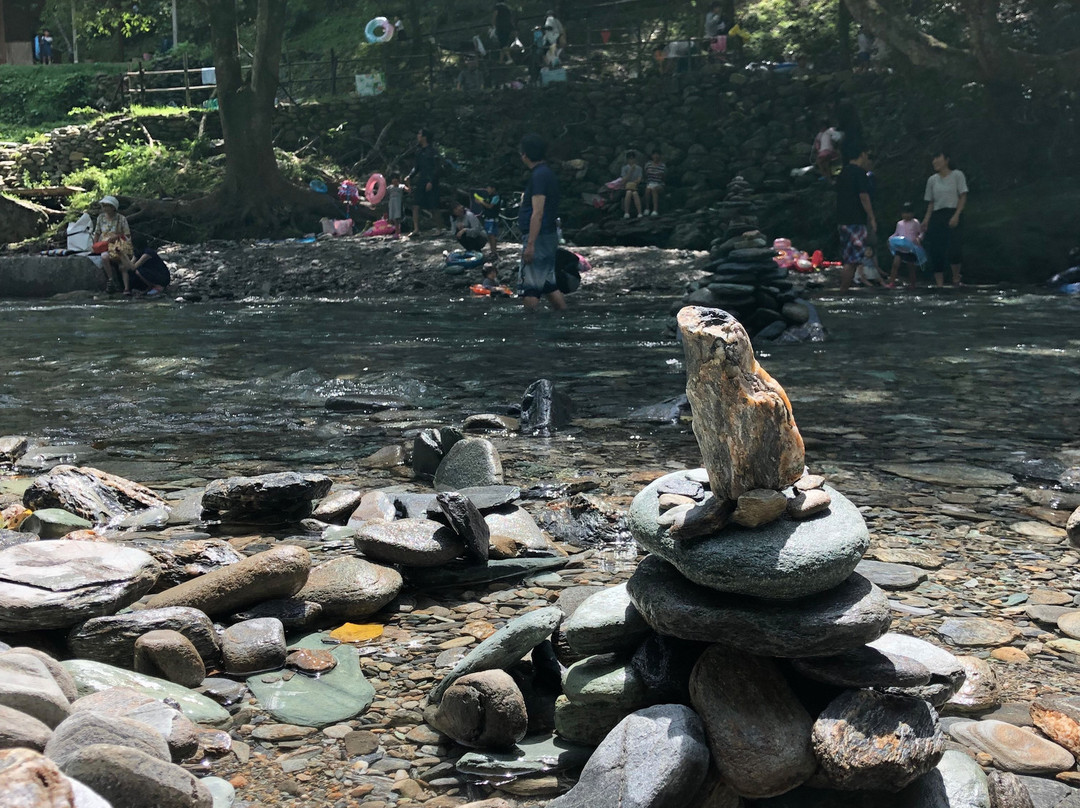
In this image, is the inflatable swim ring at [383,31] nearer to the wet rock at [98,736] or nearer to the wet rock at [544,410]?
the wet rock at [544,410]

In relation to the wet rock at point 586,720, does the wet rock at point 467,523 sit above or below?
above

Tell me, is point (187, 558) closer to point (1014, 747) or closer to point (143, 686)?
point (143, 686)

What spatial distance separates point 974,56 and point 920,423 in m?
15.5

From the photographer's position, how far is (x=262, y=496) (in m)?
5.03

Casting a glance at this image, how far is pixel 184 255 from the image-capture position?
71.9 feet

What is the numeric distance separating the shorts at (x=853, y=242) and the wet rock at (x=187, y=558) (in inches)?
534

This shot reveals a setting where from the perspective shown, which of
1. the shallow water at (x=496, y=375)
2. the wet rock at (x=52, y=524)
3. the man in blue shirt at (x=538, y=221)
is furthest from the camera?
the man in blue shirt at (x=538, y=221)

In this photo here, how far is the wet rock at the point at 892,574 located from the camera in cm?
408

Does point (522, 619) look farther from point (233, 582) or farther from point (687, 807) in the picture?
point (233, 582)

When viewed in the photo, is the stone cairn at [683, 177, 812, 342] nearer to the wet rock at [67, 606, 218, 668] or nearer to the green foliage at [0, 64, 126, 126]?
the wet rock at [67, 606, 218, 668]

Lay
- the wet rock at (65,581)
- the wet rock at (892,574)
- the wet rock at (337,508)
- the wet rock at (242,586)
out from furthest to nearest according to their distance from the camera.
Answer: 1. the wet rock at (337,508)
2. the wet rock at (892,574)
3. the wet rock at (242,586)
4. the wet rock at (65,581)

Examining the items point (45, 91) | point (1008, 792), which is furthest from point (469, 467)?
point (45, 91)

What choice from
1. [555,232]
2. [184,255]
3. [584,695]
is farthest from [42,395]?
[184,255]

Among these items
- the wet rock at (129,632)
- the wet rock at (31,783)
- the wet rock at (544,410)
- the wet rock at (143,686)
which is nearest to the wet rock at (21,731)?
the wet rock at (31,783)
